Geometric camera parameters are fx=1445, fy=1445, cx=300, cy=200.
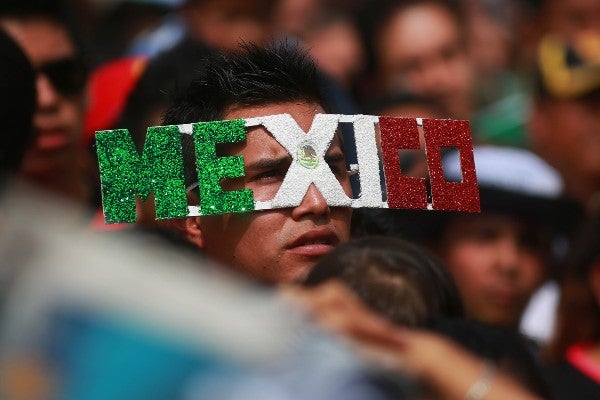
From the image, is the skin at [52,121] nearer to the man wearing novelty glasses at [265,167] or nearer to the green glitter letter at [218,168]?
the man wearing novelty glasses at [265,167]

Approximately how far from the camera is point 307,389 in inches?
78.5

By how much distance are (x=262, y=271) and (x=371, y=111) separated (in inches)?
108

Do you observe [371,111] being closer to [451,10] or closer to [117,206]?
[451,10]

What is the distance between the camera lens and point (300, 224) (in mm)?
3795

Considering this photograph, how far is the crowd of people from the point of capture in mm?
1957

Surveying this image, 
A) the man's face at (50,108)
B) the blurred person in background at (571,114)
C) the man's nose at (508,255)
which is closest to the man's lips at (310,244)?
the man's face at (50,108)

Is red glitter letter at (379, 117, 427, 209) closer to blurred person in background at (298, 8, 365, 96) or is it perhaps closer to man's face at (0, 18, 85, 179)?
man's face at (0, 18, 85, 179)

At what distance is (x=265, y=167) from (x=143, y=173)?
32 centimetres

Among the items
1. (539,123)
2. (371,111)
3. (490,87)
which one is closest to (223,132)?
(371,111)

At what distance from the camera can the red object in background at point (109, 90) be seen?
5598 mm

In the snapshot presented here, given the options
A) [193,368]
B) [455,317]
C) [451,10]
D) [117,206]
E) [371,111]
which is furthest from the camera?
[451,10]

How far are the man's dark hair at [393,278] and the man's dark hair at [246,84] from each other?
2.27 feet

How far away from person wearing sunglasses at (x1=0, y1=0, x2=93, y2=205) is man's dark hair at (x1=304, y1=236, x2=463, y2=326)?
71.0 inches

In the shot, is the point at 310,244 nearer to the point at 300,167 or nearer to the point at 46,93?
the point at 300,167
